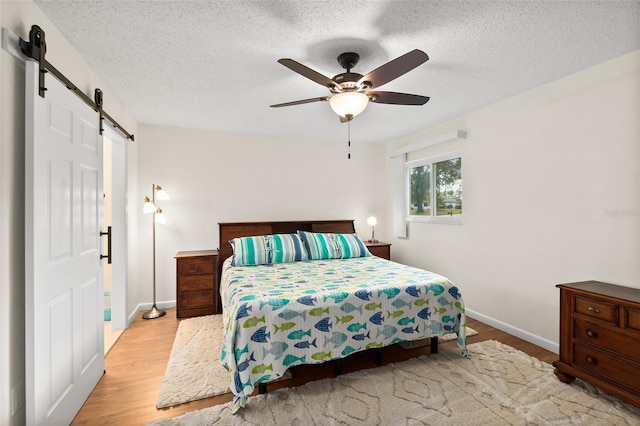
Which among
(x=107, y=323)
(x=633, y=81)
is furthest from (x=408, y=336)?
(x=107, y=323)

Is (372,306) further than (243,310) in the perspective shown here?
Yes

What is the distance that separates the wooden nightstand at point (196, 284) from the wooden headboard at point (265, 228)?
25 cm

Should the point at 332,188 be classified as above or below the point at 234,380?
above

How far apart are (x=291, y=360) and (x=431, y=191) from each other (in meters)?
3.08

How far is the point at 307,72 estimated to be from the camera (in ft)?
6.20

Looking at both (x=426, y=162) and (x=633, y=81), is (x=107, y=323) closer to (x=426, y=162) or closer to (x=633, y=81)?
(x=426, y=162)

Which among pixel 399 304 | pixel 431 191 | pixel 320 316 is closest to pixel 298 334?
pixel 320 316

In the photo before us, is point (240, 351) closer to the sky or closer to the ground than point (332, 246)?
closer to the ground

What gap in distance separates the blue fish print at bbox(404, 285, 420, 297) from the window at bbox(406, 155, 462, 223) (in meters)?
1.63

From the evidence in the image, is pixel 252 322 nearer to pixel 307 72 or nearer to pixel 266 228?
pixel 307 72

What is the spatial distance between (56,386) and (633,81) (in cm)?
427

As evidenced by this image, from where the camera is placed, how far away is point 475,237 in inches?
138

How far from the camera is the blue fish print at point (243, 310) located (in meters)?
1.99

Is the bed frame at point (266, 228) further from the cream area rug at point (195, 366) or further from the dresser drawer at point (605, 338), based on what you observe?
the dresser drawer at point (605, 338)
